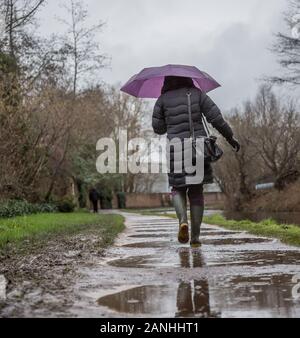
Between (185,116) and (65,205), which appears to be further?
(65,205)

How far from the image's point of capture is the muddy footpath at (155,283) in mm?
3105

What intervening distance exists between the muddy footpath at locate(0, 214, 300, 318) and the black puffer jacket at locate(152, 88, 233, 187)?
95 cm

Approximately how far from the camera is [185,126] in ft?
22.3

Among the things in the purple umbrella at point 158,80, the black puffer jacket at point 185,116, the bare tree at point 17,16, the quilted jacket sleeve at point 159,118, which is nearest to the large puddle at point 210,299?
the black puffer jacket at point 185,116

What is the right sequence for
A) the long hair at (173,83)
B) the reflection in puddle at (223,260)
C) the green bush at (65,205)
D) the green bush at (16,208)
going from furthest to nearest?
the green bush at (65,205) < the green bush at (16,208) < the long hair at (173,83) < the reflection in puddle at (223,260)

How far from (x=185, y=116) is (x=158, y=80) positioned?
4.96 ft

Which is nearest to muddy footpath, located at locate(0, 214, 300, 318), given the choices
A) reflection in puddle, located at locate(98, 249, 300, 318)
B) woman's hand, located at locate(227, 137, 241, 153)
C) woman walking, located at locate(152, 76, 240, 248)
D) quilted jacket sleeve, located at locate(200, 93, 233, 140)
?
reflection in puddle, located at locate(98, 249, 300, 318)

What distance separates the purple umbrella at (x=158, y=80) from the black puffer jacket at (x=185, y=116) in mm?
303

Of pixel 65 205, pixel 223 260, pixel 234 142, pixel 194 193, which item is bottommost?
pixel 65 205

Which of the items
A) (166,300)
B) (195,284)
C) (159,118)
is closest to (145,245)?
(159,118)

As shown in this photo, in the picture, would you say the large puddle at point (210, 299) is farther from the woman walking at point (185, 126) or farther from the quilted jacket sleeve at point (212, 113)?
the quilted jacket sleeve at point (212, 113)

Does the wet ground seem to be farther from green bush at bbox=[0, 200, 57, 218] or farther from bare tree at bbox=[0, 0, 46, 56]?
bare tree at bbox=[0, 0, 46, 56]

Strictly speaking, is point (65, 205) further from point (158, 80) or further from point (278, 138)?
point (158, 80)
